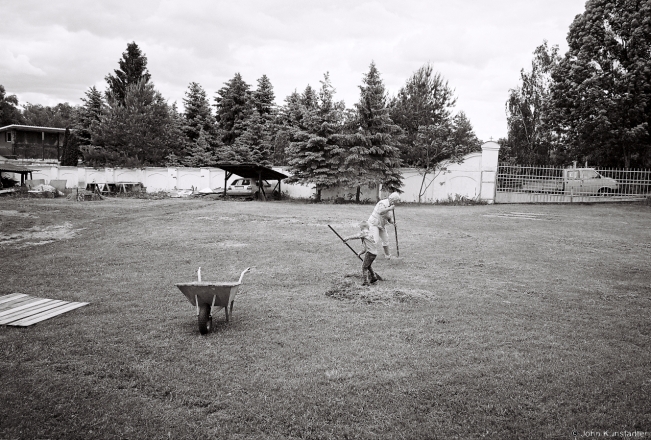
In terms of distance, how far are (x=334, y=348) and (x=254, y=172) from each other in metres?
22.0

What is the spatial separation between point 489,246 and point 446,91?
82.5ft

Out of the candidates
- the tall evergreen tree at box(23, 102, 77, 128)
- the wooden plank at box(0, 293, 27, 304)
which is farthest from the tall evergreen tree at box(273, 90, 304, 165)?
the tall evergreen tree at box(23, 102, 77, 128)

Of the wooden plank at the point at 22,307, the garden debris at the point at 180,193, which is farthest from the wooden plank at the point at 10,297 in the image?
the garden debris at the point at 180,193

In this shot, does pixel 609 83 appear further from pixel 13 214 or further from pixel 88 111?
pixel 88 111

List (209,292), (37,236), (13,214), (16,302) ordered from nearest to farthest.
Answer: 1. (209,292)
2. (16,302)
3. (37,236)
4. (13,214)

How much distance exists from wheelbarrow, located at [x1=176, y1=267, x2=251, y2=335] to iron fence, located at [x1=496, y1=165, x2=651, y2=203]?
21.2 metres

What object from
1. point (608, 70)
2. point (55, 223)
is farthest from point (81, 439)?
point (608, 70)

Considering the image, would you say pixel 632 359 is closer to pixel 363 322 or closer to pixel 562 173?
pixel 363 322

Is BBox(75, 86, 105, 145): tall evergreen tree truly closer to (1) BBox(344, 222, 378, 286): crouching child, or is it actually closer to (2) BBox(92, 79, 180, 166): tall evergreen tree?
(2) BBox(92, 79, 180, 166): tall evergreen tree

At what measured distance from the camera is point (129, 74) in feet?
145

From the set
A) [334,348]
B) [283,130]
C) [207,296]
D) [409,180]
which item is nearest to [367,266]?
[334,348]

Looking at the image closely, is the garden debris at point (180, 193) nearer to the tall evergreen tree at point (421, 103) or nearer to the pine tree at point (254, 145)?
the pine tree at point (254, 145)

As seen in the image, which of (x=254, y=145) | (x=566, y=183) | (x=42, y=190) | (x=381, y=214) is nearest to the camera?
(x=381, y=214)

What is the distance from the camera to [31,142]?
147 ft
